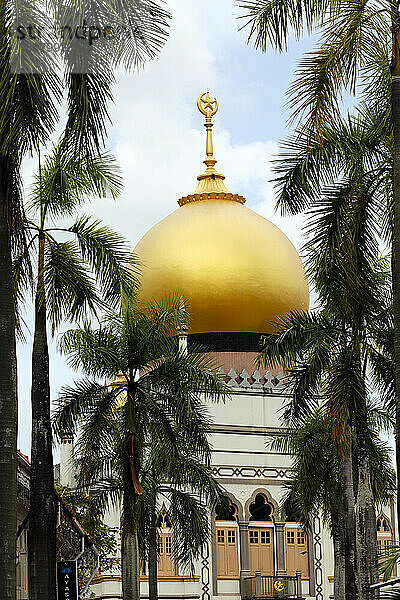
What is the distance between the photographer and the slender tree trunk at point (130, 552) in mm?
20328

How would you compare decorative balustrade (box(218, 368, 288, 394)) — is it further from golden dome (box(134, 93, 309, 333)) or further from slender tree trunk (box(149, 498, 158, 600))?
slender tree trunk (box(149, 498, 158, 600))

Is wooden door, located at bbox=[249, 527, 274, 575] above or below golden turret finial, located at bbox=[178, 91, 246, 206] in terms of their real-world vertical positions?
below

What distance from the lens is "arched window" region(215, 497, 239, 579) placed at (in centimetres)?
3397

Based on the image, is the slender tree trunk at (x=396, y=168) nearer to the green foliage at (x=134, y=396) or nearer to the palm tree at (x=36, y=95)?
the palm tree at (x=36, y=95)

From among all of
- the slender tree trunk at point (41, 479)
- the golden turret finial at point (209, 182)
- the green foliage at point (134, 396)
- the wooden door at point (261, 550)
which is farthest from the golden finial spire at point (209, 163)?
the slender tree trunk at point (41, 479)

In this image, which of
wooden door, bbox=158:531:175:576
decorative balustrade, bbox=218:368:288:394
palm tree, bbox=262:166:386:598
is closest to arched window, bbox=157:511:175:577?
wooden door, bbox=158:531:175:576

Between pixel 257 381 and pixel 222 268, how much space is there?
166 inches

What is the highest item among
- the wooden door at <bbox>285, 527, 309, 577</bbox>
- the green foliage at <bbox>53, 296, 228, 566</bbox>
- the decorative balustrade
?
the decorative balustrade

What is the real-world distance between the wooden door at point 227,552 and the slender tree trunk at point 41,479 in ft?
64.8

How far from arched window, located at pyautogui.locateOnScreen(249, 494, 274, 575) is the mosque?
Answer: 31mm

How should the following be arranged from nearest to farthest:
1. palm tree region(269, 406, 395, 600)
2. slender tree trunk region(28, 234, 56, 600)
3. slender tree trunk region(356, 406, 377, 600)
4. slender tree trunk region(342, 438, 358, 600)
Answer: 1. slender tree trunk region(28, 234, 56, 600)
2. slender tree trunk region(356, 406, 377, 600)
3. slender tree trunk region(342, 438, 358, 600)
4. palm tree region(269, 406, 395, 600)

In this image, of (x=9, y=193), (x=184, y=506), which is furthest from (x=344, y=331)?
(x=9, y=193)

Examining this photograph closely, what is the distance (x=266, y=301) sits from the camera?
38438 millimetres

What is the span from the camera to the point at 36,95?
10.8 m
